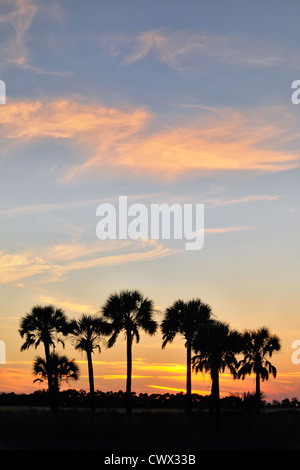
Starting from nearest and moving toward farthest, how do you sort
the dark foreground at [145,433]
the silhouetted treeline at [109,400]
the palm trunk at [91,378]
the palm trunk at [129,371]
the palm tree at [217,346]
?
the dark foreground at [145,433] → the palm tree at [217,346] → the palm trunk at [129,371] → the palm trunk at [91,378] → the silhouetted treeline at [109,400]

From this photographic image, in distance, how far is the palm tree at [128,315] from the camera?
58.0 m

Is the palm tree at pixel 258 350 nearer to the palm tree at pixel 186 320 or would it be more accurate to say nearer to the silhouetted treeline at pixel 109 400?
the palm tree at pixel 186 320

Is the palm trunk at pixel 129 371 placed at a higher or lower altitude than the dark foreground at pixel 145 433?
higher

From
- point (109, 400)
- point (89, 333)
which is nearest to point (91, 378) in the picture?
point (89, 333)

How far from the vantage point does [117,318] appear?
5809 cm

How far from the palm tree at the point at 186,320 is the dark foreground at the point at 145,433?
13012 mm

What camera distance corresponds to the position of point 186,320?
58.6 meters

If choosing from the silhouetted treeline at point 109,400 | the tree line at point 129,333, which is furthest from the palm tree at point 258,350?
the silhouetted treeline at point 109,400

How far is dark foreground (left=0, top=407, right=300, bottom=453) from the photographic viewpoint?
1436 inches

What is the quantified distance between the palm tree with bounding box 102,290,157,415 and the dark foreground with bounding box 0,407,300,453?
43.0 ft

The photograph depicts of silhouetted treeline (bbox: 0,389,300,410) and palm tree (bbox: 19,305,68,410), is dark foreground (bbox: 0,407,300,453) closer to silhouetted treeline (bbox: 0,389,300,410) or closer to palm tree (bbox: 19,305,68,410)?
palm tree (bbox: 19,305,68,410)

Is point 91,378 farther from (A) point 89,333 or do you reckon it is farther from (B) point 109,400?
(B) point 109,400
